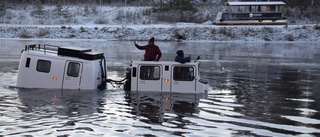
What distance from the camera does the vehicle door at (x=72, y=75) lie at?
70.0ft

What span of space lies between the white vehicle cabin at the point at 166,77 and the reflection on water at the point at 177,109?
41 centimetres

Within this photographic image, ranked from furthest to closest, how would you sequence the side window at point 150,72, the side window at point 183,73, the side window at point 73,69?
the side window at point 73,69
the side window at point 150,72
the side window at point 183,73

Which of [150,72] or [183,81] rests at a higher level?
[150,72]

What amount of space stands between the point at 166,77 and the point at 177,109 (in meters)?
3.23

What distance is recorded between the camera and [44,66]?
21688 millimetres

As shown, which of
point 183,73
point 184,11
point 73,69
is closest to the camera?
point 183,73

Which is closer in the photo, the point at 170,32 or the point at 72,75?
the point at 72,75

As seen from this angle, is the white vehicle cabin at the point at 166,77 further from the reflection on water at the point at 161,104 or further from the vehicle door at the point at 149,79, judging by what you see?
the reflection on water at the point at 161,104

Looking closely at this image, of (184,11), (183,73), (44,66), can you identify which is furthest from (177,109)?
(184,11)

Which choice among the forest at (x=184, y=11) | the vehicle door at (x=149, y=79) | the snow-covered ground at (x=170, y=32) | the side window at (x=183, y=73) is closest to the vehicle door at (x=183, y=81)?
the side window at (x=183, y=73)

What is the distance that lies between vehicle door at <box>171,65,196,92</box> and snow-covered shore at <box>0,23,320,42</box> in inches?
1394

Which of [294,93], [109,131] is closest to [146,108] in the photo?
[109,131]

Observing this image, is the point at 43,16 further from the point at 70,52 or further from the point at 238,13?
the point at 70,52

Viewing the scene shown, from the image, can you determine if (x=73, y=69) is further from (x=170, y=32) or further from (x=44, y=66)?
(x=170, y=32)
